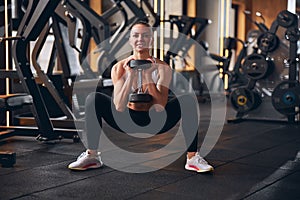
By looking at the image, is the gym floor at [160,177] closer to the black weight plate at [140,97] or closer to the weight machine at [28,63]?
the weight machine at [28,63]

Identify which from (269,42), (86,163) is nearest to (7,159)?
(86,163)

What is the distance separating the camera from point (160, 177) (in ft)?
6.15

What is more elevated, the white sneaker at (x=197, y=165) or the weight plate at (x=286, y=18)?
the weight plate at (x=286, y=18)

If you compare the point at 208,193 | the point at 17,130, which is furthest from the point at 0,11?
the point at 208,193

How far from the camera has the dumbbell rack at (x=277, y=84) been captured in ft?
11.7

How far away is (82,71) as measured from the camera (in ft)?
13.4

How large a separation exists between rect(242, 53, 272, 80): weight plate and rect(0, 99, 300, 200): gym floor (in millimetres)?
1091

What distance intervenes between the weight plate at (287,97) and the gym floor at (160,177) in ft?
2.88

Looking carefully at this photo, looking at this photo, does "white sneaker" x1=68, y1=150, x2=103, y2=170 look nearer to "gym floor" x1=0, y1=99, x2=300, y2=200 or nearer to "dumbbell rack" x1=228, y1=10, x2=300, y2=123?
"gym floor" x1=0, y1=99, x2=300, y2=200

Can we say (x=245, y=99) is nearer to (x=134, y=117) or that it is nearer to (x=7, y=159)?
(x=134, y=117)

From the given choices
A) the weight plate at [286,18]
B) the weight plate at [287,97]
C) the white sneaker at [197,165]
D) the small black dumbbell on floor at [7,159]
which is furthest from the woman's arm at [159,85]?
the weight plate at [286,18]

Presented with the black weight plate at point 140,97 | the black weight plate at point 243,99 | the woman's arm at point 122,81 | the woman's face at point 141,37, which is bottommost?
the black weight plate at point 243,99

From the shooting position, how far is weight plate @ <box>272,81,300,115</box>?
3518 millimetres

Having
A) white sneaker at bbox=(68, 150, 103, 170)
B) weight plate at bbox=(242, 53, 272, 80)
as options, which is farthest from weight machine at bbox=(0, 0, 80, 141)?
weight plate at bbox=(242, 53, 272, 80)
